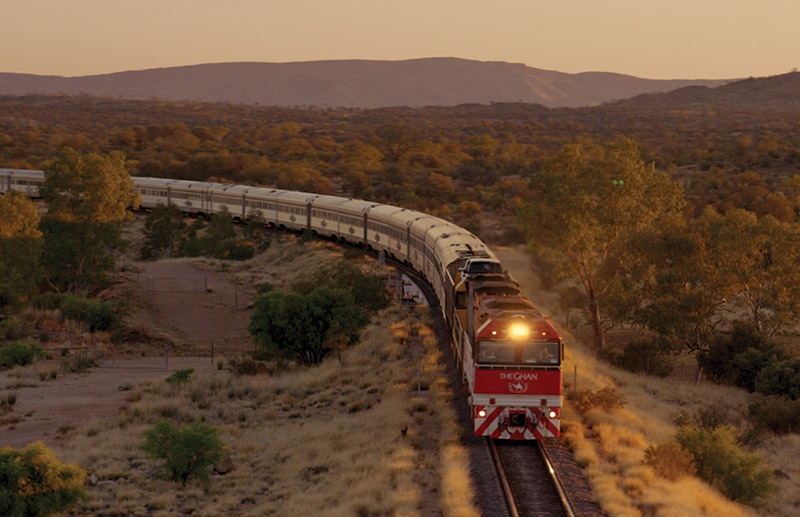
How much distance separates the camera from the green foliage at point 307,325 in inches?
1412

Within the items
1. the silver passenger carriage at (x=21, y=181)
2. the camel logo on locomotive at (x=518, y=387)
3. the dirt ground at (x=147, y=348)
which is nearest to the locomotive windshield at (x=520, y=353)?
the camel logo on locomotive at (x=518, y=387)

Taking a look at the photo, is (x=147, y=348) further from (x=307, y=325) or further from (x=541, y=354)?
(x=541, y=354)

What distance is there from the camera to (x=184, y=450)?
21.0 metres

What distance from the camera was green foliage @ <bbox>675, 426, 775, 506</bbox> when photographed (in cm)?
2195

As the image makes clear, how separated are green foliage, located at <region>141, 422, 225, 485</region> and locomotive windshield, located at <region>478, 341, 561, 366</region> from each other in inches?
283

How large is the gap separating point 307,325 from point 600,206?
49.8 ft

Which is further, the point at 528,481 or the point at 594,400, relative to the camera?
the point at 594,400

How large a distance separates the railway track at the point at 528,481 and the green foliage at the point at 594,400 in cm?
446

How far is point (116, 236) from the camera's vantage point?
54656 mm

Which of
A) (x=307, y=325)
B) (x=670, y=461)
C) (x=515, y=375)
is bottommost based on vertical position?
(x=670, y=461)

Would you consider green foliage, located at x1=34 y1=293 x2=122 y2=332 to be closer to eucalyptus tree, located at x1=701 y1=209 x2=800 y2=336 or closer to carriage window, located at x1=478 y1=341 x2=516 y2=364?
carriage window, located at x1=478 y1=341 x2=516 y2=364

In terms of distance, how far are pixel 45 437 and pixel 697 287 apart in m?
30.3

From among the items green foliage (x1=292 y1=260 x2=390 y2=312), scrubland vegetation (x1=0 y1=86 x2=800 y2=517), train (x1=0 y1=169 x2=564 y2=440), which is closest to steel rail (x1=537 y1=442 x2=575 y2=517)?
train (x1=0 y1=169 x2=564 y2=440)

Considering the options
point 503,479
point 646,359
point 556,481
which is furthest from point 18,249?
point 556,481
